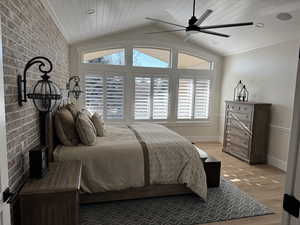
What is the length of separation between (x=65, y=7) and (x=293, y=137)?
10.8 ft

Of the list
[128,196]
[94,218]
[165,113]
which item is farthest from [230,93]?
[94,218]

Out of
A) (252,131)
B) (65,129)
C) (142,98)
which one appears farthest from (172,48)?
(65,129)

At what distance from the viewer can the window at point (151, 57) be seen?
5789 millimetres

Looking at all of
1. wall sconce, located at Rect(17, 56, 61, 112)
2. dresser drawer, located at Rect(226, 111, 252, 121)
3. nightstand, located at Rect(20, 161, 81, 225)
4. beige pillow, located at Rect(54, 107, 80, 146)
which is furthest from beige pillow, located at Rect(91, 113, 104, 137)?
dresser drawer, located at Rect(226, 111, 252, 121)

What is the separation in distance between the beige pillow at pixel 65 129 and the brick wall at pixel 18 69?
1.33ft

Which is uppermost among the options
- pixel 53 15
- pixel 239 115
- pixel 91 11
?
pixel 91 11

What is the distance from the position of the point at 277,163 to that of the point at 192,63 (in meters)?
3.49

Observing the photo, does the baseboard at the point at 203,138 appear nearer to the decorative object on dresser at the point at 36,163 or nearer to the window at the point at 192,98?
the window at the point at 192,98

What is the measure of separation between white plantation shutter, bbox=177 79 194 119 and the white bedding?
3.18 metres

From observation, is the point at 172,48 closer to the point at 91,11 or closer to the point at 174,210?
the point at 91,11

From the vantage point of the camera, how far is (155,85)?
5938 mm

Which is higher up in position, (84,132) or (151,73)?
(151,73)

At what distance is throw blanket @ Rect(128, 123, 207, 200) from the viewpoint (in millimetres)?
2803

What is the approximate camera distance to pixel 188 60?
245 inches
